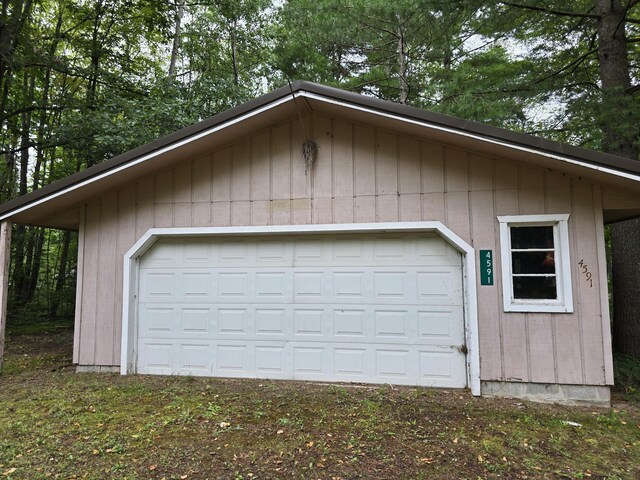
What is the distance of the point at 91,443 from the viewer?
338 cm

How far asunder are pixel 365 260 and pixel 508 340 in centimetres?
202

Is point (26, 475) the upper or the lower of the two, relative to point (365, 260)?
lower

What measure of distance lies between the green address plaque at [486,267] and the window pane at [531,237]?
0.33m

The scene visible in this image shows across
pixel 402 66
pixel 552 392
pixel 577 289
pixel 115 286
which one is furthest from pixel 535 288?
pixel 402 66

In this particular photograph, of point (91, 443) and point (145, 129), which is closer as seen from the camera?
point (91, 443)

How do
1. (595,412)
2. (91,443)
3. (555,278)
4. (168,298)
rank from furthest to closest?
(168,298) → (555,278) → (595,412) → (91,443)

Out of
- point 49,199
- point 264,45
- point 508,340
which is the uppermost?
point 264,45

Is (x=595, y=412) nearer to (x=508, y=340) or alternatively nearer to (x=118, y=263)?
(x=508, y=340)

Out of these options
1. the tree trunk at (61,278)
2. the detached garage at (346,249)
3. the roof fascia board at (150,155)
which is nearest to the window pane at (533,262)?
the detached garage at (346,249)

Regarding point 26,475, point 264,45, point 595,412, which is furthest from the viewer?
point 264,45

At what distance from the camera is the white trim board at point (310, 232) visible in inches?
186

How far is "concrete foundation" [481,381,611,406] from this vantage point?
14.4ft

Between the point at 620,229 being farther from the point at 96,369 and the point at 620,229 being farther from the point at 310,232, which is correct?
the point at 96,369

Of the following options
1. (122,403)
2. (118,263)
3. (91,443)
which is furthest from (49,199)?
(91,443)
